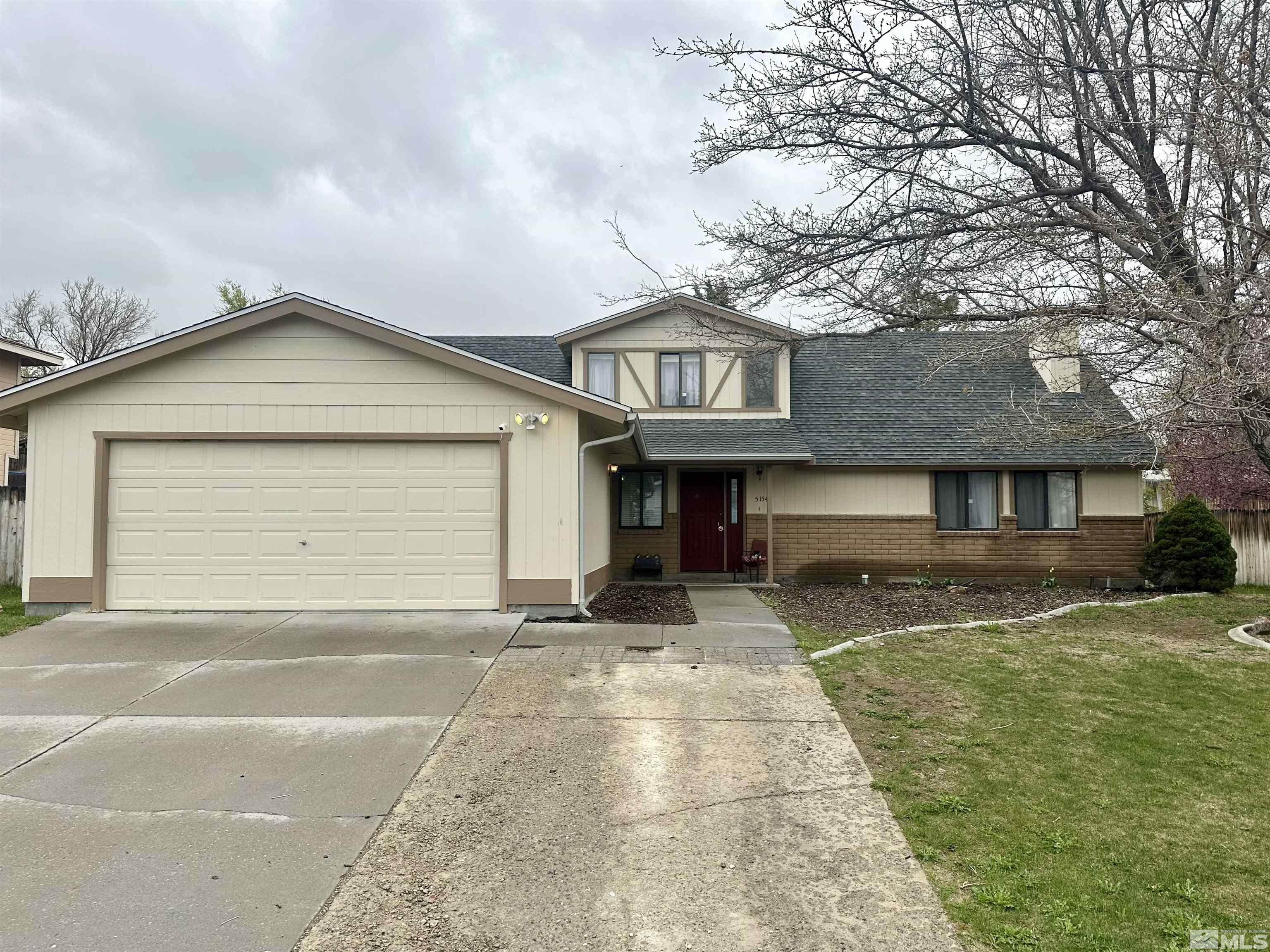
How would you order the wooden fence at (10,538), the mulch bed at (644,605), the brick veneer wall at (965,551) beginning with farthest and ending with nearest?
the brick veneer wall at (965,551)
the wooden fence at (10,538)
the mulch bed at (644,605)

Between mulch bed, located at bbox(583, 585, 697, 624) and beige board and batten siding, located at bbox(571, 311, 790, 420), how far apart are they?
3.76m

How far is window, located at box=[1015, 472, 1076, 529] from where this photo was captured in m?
14.0

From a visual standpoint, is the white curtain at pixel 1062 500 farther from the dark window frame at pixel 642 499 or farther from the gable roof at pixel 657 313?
the dark window frame at pixel 642 499

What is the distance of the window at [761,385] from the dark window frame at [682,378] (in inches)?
35.9

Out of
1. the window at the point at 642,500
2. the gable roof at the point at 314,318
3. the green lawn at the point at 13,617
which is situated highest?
the gable roof at the point at 314,318

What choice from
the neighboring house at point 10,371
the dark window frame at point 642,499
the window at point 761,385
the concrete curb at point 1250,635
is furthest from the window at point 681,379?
the neighboring house at point 10,371

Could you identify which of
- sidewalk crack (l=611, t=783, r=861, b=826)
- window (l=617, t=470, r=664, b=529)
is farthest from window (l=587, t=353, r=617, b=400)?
sidewalk crack (l=611, t=783, r=861, b=826)

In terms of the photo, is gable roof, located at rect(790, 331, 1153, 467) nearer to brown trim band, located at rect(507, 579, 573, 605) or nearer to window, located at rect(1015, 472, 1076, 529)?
window, located at rect(1015, 472, 1076, 529)

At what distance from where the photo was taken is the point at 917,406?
15.3 meters

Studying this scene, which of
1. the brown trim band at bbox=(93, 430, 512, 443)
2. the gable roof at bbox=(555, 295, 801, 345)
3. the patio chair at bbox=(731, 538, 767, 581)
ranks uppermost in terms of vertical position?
the gable roof at bbox=(555, 295, 801, 345)

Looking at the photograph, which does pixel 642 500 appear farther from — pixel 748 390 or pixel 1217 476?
pixel 1217 476

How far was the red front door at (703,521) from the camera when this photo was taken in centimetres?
1421

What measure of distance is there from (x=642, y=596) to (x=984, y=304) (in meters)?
6.59

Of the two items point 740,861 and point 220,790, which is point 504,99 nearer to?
point 220,790
